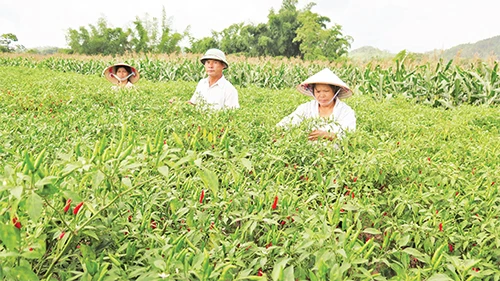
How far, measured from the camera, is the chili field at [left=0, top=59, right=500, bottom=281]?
40.6 inches

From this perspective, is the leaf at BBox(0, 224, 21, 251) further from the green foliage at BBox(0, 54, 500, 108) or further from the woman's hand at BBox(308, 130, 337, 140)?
the green foliage at BBox(0, 54, 500, 108)

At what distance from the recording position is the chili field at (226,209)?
3.39ft

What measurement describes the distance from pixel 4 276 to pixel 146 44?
32.1 m

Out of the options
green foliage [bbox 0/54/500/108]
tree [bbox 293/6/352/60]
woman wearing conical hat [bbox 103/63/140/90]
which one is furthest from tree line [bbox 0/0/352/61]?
woman wearing conical hat [bbox 103/63/140/90]

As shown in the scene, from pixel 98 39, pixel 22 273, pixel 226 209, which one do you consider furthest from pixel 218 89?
pixel 98 39

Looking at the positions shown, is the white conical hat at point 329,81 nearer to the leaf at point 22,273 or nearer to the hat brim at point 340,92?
the hat brim at point 340,92

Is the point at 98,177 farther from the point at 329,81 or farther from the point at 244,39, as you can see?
the point at 244,39

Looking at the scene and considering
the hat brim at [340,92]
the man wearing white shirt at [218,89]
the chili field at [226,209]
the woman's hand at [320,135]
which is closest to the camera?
the chili field at [226,209]

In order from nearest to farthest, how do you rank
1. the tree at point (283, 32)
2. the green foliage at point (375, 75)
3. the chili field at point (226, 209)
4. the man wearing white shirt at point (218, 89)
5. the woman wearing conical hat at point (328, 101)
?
the chili field at point (226, 209), the woman wearing conical hat at point (328, 101), the man wearing white shirt at point (218, 89), the green foliage at point (375, 75), the tree at point (283, 32)

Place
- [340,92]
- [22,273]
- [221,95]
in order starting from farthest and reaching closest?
[221,95], [340,92], [22,273]

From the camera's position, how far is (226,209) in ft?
5.29

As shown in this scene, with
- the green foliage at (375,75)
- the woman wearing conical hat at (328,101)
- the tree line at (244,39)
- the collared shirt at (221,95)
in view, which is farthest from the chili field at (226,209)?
the tree line at (244,39)

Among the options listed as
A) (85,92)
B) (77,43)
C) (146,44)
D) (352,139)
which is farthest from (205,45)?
A: (352,139)

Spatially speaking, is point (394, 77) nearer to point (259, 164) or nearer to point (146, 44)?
point (259, 164)
